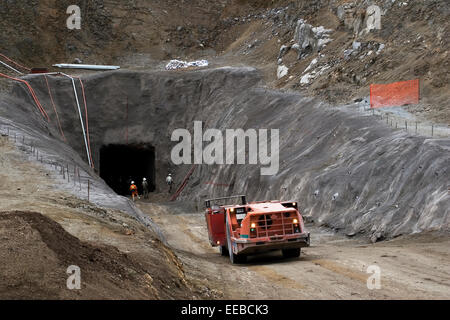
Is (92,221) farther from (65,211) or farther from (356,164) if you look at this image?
(356,164)

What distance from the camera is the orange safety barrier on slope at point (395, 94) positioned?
1161 inches

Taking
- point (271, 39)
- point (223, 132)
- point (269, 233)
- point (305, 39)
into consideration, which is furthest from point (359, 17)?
point (269, 233)

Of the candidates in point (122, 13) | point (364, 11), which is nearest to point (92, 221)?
point (364, 11)

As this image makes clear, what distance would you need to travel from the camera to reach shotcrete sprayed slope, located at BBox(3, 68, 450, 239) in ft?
68.9

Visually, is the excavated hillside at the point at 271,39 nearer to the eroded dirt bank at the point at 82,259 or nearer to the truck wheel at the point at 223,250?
the truck wheel at the point at 223,250

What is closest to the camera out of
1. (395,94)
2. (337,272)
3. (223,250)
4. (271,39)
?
(337,272)

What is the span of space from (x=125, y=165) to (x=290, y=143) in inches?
1017

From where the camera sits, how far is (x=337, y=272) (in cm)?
1420

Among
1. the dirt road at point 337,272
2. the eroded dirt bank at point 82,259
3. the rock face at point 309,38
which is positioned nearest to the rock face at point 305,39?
the rock face at point 309,38

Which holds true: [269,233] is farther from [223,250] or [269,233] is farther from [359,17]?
[359,17]

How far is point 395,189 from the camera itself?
21.7 metres

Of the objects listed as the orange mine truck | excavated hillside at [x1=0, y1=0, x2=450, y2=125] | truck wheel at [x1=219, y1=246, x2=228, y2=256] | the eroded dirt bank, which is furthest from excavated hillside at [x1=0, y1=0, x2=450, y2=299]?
truck wheel at [x1=219, y1=246, x2=228, y2=256]

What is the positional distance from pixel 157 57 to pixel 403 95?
31376 millimetres
